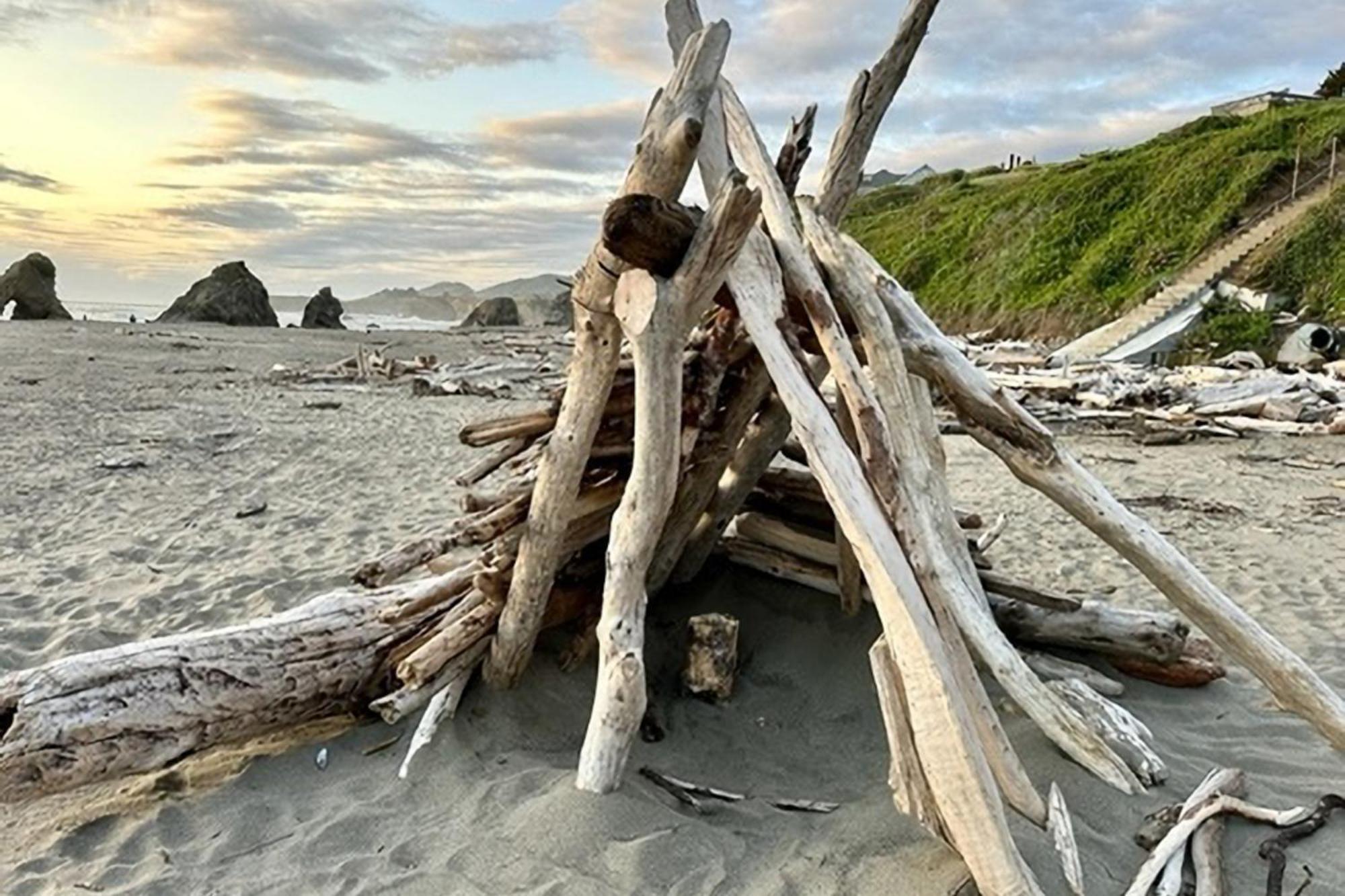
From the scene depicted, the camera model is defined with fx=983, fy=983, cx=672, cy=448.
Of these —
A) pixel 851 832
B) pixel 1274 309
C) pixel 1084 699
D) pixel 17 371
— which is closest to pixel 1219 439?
pixel 1084 699

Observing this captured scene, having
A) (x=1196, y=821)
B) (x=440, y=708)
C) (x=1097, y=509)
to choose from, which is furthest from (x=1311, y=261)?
(x=440, y=708)

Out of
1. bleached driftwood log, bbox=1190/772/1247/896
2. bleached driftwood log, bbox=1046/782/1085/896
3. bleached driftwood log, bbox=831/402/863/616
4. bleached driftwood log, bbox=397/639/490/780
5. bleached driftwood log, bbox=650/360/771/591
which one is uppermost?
bleached driftwood log, bbox=650/360/771/591

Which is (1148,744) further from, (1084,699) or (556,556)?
(556,556)

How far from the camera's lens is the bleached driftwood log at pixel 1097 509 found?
346 cm

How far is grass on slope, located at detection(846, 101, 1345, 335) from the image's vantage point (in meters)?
32.1

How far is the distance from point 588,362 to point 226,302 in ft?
129

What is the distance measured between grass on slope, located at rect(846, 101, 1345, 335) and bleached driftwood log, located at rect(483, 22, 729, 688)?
102 ft

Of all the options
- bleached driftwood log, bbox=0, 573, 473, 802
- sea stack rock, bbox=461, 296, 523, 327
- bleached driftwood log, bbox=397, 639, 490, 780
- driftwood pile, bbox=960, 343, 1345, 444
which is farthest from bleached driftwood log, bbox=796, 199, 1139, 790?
sea stack rock, bbox=461, 296, 523, 327

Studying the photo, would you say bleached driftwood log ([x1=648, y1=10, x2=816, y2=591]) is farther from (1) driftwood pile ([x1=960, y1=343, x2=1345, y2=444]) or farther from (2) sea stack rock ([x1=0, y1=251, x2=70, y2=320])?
(2) sea stack rock ([x1=0, y1=251, x2=70, y2=320])

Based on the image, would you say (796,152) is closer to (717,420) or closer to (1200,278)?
(717,420)

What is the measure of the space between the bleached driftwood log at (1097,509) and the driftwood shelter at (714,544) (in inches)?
0.4

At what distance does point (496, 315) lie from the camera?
50.9 metres

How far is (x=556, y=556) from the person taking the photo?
3.87 metres

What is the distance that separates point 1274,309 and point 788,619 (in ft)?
90.3
